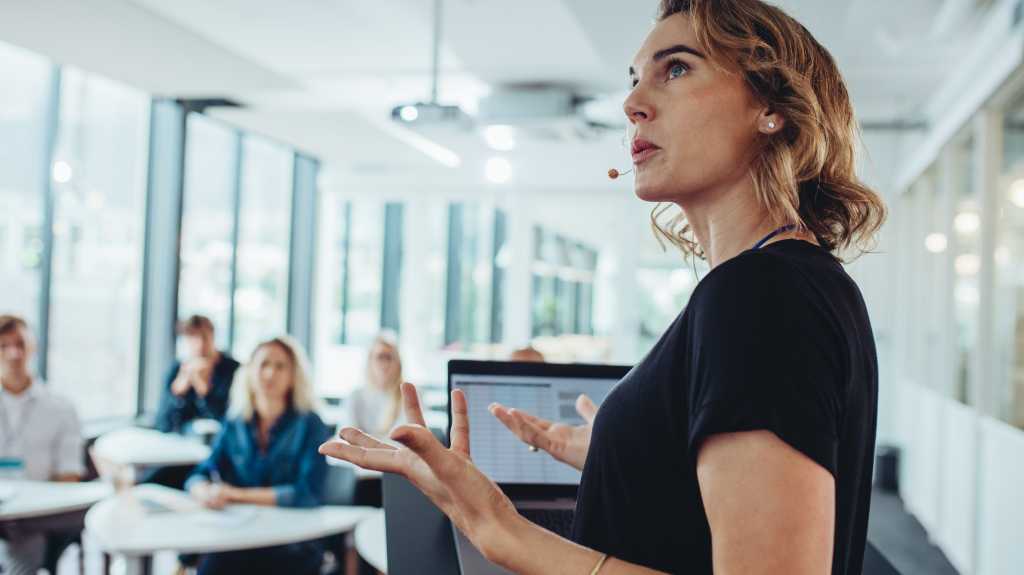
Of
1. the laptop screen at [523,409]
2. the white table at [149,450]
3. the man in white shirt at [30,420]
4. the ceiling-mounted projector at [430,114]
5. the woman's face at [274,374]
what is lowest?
the white table at [149,450]

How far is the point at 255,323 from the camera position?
867 centimetres

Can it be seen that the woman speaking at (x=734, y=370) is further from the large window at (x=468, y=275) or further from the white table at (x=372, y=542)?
the large window at (x=468, y=275)

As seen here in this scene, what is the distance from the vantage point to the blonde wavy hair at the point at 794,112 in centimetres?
91

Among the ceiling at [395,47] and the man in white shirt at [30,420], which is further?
the ceiling at [395,47]

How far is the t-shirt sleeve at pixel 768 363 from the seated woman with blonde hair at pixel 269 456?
2.97m

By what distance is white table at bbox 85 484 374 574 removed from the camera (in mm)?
2891

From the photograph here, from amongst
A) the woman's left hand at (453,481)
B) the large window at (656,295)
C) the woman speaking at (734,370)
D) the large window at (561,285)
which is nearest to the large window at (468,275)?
the large window at (561,285)

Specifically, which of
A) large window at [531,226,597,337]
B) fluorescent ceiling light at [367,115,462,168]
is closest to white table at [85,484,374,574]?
fluorescent ceiling light at [367,115,462,168]

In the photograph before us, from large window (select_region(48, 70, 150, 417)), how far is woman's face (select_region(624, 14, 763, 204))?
5.28 metres

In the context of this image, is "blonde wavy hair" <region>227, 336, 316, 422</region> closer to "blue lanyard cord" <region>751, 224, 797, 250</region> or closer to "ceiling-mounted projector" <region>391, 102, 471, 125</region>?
"ceiling-mounted projector" <region>391, 102, 471, 125</region>

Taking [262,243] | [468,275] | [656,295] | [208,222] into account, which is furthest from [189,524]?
[468,275]

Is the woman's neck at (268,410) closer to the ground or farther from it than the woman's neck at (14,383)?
closer to the ground

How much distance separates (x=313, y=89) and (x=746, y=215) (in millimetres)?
6006

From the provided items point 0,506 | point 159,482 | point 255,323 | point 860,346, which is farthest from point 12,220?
point 860,346
